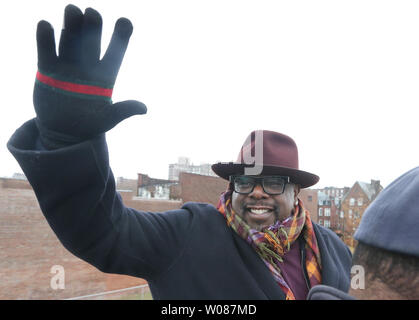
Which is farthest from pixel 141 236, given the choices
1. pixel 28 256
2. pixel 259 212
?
pixel 28 256

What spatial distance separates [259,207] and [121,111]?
1137 millimetres

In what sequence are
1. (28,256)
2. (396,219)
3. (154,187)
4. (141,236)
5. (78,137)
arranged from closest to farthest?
(396,219)
(78,137)
(141,236)
(28,256)
(154,187)

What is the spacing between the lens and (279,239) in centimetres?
171

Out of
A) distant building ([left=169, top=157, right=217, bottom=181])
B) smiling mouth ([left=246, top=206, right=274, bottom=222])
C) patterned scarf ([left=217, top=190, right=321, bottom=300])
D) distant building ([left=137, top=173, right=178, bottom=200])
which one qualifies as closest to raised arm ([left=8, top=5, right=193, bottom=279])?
patterned scarf ([left=217, top=190, right=321, bottom=300])

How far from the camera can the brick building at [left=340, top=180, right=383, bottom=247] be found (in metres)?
30.7

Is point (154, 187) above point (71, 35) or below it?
below

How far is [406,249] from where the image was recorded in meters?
0.62

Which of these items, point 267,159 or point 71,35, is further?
point 267,159

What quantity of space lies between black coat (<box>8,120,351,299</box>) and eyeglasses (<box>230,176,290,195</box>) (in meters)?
0.24

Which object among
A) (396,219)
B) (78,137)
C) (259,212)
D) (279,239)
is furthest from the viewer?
(259,212)

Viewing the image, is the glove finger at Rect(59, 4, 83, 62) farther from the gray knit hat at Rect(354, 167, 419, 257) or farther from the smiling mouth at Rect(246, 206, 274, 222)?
the smiling mouth at Rect(246, 206, 274, 222)

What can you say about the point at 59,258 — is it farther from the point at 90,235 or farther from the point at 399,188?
the point at 399,188

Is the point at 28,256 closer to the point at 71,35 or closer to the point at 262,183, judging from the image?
the point at 262,183
